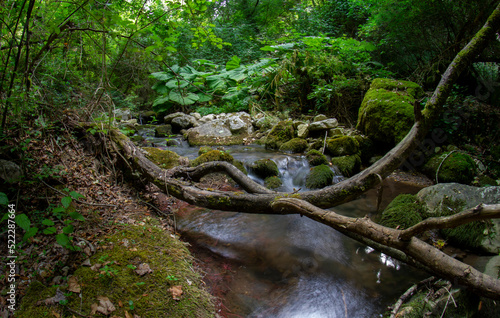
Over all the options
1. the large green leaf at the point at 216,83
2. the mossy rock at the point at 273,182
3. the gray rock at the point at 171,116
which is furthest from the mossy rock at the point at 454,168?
the gray rock at the point at 171,116

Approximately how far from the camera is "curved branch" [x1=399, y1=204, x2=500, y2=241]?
1.38 meters

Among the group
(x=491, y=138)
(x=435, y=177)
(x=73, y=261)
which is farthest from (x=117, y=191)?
(x=491, y=138)

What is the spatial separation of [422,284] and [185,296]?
2345mm

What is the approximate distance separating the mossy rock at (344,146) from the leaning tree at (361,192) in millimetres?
3152

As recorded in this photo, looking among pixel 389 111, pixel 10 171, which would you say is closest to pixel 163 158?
pixel 10 171

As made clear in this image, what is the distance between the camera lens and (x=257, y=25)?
1431cm

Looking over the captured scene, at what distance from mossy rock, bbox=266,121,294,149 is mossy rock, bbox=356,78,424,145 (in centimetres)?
207

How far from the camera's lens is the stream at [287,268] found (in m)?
2.48

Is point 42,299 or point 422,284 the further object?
point 422,284

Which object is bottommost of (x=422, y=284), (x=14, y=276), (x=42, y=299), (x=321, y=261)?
(x=321, y=261)

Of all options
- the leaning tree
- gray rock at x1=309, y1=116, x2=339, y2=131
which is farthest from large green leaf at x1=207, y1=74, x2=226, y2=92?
the leaning tree

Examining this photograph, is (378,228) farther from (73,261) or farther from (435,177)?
(435,177)

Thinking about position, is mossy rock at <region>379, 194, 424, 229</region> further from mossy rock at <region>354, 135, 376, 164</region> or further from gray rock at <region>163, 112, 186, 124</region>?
gray rock at <region>163, 112, 186, 124</region>

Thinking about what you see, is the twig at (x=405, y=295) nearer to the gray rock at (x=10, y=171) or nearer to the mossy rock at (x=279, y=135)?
the gray rock at (x=10, y=171)
